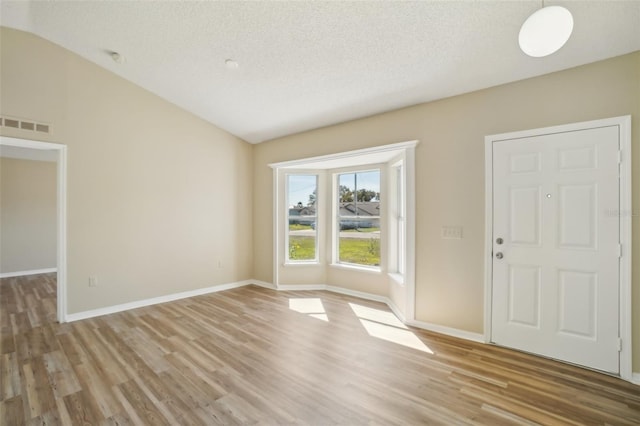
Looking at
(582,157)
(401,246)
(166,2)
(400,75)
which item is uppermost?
(166,2)

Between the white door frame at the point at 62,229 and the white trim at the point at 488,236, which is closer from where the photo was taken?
the white trim at the point at 488,236

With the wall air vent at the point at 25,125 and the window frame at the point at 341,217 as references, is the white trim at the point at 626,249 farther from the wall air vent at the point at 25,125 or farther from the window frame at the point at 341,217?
Result: the wall air vent at the point at 25,125

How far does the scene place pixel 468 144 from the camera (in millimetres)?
3111

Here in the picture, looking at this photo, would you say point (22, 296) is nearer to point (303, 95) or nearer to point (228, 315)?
point (228, 315)

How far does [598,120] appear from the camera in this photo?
2.45 metres

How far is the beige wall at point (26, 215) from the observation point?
586cm

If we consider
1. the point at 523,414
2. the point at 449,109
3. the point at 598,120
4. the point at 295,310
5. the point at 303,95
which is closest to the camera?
the point at 523,414

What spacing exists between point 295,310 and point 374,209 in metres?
2.06

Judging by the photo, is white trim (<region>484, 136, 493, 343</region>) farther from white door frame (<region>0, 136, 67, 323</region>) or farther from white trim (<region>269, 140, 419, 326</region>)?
white door frame (<region>0, 136, 67, 323</region>)

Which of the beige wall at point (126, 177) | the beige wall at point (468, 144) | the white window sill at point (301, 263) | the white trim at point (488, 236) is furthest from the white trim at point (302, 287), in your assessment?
the white trim at point (488, 236)

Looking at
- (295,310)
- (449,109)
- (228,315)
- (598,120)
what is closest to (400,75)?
(449,109)

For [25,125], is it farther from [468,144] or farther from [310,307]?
[468,144]

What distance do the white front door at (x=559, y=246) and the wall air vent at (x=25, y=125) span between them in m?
5.40

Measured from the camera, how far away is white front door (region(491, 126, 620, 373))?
2424 millimetres
